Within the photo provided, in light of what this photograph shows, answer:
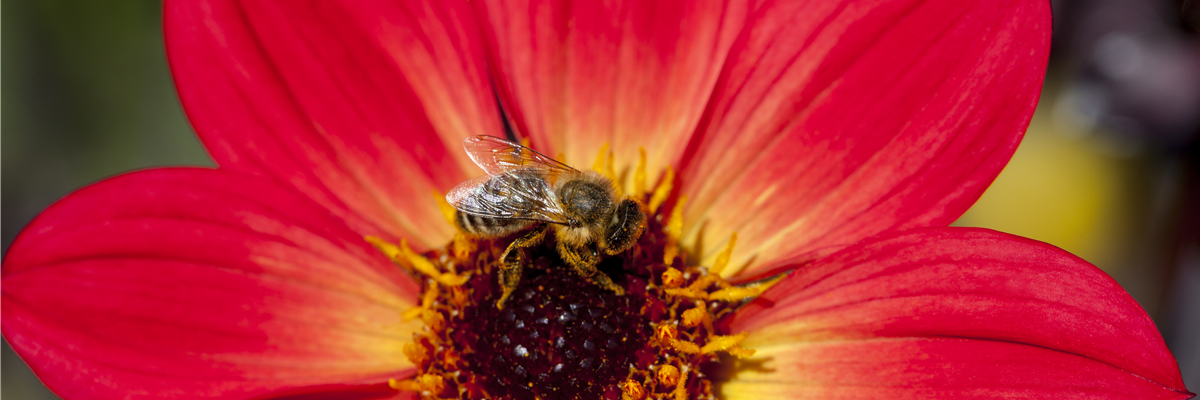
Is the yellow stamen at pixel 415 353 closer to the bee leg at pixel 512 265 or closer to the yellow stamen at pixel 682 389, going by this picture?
the bee leg at pixel 512 265

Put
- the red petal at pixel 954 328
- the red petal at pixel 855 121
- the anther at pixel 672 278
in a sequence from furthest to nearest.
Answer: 1. the anther at pixel 672 278
2. the red petal at pixel 855 121
3. the red petal at pixel 954 328

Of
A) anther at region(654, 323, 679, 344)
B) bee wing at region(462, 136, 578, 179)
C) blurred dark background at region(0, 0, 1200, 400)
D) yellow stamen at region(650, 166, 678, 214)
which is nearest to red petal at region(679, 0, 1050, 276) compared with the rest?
yellow stamen at region(650, 166, 678, 214)

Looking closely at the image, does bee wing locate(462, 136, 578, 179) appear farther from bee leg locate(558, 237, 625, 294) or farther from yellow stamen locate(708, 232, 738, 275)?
yellow stamen locate(708, 232, 738, 275)

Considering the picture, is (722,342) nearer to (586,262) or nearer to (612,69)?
(586,262)

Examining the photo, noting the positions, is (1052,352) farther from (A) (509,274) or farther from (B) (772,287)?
(A) (509,274)

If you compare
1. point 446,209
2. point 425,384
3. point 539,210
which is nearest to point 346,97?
point 446,209

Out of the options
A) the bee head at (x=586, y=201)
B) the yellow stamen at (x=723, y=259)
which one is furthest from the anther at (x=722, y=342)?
the bee head at (x=586, y=201)

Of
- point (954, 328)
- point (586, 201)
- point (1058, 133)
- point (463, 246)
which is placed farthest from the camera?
point (1058, 133)
